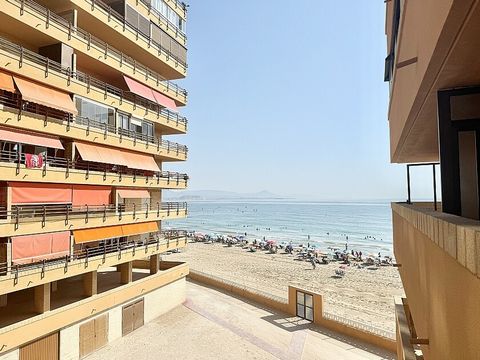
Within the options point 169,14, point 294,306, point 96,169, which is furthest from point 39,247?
point 169,14

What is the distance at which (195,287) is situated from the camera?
29.5m

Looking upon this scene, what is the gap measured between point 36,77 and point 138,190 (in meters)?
9.67

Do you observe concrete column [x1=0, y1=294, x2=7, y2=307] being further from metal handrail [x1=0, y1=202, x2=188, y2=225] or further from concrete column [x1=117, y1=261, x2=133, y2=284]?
concrete column [x1=117, y1=261, x2=133, y2=284]

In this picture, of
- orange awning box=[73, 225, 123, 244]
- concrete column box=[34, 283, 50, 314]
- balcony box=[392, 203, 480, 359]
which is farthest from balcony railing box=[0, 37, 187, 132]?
balcony box=[392, 203, 480, 359]

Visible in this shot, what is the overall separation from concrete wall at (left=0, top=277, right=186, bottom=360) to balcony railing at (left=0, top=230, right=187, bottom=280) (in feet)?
9.47

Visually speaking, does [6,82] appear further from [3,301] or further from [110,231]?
[3,301]

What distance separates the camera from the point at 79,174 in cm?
1686

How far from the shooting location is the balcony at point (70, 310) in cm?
1313

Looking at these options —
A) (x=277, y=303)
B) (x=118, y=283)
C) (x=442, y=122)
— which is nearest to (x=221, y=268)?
(x=277, y=303)

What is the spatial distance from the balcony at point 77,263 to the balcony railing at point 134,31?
12748 mm

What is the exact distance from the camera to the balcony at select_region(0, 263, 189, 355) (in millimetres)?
13133

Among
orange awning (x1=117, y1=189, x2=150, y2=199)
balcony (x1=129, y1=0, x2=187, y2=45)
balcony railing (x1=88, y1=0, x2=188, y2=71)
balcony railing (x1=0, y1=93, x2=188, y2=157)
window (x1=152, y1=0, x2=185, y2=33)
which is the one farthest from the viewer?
window (x1=152, y1=0, x2=185, y2=33)

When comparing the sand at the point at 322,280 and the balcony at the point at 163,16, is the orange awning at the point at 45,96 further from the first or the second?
the sand at the point at 322,280

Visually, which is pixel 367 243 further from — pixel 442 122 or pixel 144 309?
pixel 442 122
